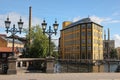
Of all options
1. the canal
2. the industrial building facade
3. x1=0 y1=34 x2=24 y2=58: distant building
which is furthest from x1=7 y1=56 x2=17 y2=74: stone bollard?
the industrial building facade

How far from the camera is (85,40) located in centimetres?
11056

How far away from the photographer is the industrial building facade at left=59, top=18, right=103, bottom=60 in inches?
4296

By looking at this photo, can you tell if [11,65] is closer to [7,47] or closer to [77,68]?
[77,68]

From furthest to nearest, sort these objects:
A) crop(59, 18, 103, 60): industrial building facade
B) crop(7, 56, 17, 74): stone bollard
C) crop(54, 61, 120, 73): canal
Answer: crop(59, 18, 103, 60): industrial building facade
crop(54, 61, 120, 73): canal
crop(7, 56, 17, 74): stone bollard

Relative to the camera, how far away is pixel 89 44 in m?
109

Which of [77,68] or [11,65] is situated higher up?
[11,65]

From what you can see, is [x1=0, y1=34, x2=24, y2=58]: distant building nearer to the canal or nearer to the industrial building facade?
the canal

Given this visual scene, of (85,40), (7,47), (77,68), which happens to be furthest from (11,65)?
(85,40)

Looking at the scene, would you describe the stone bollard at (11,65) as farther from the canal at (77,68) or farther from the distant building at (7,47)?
the distant building at (7,47)

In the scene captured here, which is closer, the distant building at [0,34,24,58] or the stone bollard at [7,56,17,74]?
the stone bollard at [7,56,17,74]

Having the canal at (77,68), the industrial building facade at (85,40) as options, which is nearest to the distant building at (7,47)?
the canal at (77,68)

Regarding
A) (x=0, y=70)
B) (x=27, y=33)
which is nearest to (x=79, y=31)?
(x=27, y=33)

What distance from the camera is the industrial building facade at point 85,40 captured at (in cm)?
10912

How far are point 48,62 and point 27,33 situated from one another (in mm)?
24754
